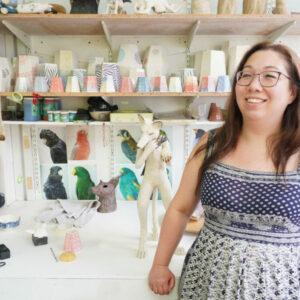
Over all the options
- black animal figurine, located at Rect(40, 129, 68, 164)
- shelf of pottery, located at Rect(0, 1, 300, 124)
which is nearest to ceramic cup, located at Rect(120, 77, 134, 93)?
shelf of pottery, located at Rect(0, 1, 300, 124)

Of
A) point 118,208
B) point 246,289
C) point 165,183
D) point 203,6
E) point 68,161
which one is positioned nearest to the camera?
point 246,289

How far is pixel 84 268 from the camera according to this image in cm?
107

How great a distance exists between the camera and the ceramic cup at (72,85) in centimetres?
148

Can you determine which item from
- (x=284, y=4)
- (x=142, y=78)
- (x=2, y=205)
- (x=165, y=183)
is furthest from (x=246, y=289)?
(x=2, y=205)

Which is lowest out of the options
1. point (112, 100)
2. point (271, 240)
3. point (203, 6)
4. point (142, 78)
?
point (271, 240)

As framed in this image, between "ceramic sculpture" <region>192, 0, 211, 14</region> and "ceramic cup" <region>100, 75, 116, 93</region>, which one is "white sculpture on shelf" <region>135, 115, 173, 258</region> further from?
"ceramic sculpture" <region>192, 0, 211, 14</region>

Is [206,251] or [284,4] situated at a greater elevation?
[284,4]

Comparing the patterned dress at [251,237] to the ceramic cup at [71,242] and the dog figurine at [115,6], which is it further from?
the dog figurine at [115,6]

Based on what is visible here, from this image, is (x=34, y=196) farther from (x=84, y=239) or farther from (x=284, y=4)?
(x=284, y=4)

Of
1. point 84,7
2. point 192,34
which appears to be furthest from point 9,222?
point 192,34

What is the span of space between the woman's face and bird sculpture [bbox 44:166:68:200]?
4.58 ft

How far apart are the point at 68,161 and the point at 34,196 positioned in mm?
334

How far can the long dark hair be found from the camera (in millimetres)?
728

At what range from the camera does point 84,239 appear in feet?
4.31
